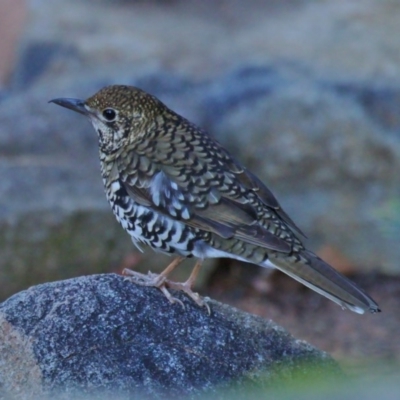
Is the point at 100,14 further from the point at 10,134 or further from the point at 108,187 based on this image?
the point at 108,187

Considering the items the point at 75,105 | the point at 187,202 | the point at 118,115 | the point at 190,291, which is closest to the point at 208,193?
the point at 187,202

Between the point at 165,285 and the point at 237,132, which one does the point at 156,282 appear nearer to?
the point at 165,285

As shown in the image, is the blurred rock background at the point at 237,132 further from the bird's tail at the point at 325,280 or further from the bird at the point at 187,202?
the bird's tail at the point at 325,280

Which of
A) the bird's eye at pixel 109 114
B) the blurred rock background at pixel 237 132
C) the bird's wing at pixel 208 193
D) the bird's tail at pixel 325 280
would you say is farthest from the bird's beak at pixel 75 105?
the blurred rock background at pixel 237 132

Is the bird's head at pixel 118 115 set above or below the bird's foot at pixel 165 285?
above

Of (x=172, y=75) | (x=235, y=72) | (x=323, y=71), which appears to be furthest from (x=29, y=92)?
(x=323, y=71)
